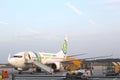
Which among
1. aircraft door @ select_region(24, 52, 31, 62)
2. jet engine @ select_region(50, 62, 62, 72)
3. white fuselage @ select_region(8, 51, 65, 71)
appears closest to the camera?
white fuselage @ select_region(8, 51, 65, 71)

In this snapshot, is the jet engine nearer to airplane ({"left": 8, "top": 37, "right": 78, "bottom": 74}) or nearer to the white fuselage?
airplane ({"left": 8, "top": 37, "right": 78, "bottom": 74})

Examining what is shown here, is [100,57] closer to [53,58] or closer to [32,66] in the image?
[53,58]

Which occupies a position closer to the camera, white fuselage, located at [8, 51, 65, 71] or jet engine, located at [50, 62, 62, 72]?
white fuselage, located at [8, 51, 65, 71]

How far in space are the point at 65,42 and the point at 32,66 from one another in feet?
69.5

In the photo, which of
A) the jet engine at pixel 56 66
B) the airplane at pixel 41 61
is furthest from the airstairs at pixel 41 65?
the jet engine at pixel 56 66

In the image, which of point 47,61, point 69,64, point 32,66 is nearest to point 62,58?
point 69,64

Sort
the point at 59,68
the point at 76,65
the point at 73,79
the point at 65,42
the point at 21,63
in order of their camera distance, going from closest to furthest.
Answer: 1. the point at 73,79
2. the point at 21,63
3. the point at 59,68
4. the point at 76,65
5. the point at 65,42

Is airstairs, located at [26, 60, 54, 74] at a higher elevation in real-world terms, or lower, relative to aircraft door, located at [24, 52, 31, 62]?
lower

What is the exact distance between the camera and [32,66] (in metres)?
57.4

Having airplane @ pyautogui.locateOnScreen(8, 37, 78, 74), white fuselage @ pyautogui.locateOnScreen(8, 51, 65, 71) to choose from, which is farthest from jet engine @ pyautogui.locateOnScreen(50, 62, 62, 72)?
white fuselage @ pyautogui.locateOnScreen(8, 51, 65, 71)

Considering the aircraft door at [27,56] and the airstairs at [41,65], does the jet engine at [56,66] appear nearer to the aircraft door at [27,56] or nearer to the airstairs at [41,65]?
the airstairs at [41,65]

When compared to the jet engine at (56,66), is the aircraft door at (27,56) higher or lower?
higher

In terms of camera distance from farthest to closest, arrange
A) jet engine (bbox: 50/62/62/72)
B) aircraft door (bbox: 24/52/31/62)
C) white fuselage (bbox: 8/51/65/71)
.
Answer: jet engine (bbox: 50/62/62/72)
aircraft door (bbox: 24/52/31/62)
white fuselage (bbox: 8/51/65/71)

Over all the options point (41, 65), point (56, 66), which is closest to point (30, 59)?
point (41, 65)
